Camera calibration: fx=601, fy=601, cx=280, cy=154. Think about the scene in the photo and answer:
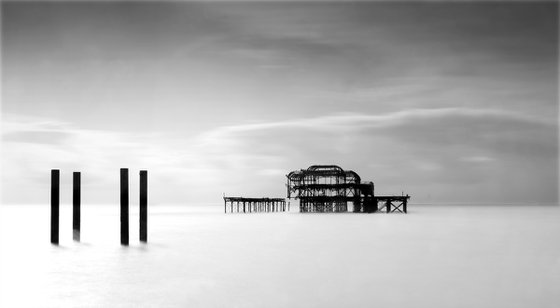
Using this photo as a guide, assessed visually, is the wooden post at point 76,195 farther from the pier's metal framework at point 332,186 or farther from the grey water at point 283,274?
the pier's metal framework at point 332,186

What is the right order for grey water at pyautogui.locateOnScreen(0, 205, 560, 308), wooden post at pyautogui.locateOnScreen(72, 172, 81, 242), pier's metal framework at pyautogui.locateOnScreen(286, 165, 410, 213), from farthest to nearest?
pier's metal framework at pyautogui.locateOnScreen(286, 165, 410, 213), wooden post at pyautogui.locateOnScreen(72, 172, 81, 242), grey water at pyautogui.locateOnScreen(0, 205, 560, 308)

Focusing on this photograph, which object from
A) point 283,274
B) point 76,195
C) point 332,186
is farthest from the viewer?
point 332,186

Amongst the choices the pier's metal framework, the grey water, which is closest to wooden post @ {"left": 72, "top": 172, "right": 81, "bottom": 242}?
the grey water

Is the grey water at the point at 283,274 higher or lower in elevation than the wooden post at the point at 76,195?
lower

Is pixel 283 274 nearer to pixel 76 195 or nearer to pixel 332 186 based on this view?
pixel 76 195

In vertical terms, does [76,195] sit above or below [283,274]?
above

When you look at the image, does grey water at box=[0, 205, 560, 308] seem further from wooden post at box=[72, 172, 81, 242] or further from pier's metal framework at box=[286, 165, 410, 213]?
pier's metal framework at box=[286, 165, 410, 213]

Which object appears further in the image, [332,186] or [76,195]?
[332,186]

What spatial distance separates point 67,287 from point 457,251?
18759 mm

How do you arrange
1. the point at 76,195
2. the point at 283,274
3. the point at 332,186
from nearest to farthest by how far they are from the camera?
the point at 283,274
the point at 76,195
the point at 332,186

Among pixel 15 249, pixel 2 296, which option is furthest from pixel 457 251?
pixel 15 249

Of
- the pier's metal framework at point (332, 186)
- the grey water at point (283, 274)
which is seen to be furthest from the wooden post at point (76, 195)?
the pier's metal framework at point (332, 186)

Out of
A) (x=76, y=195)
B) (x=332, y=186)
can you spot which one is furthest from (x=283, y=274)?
(x=332, y=186)

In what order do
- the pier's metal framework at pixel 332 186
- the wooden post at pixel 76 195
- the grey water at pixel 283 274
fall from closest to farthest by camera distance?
1. the grey water at pixel 283 274
2. the wooden post at pixel 76 195
3. the pier's metal framework at pixel 332 186
